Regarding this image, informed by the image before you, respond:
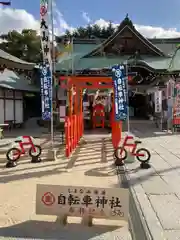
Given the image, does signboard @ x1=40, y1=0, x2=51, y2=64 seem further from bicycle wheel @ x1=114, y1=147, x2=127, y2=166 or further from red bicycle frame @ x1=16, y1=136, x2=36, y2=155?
bicycle wheel @ x1=114, y1=147, x2=127, y2=166

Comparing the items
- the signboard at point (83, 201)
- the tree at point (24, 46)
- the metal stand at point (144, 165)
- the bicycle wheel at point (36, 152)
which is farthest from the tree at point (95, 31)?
the signboard at point (83, 201)

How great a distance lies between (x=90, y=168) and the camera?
7.18 m

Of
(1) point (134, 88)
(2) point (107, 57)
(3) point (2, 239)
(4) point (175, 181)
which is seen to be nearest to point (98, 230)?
(3) point (2, 239)

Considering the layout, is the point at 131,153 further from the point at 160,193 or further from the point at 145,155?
the point at 160,193

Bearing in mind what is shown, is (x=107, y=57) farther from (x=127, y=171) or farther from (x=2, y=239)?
(x=2, y=239)

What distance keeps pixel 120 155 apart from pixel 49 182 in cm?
245

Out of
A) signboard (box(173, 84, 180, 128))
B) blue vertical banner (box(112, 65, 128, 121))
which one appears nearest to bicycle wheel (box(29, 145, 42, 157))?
blue vertical banner (box(112, 65, 128, 121))

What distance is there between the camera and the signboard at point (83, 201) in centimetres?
385

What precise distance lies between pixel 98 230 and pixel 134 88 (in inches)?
719

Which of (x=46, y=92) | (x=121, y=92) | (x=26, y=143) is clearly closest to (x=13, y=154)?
(x=26, y=143)

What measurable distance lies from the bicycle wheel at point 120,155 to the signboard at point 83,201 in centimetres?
358

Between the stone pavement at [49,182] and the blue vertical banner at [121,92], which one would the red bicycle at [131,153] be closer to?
the stone pavement at [49,182]

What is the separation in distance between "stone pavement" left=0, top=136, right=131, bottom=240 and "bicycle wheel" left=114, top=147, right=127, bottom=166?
0.22 metres

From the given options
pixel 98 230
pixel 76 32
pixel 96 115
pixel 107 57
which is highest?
pixel 76 32
